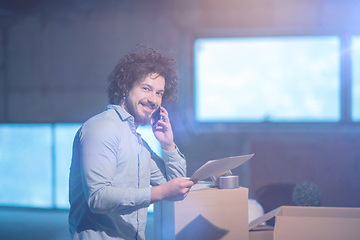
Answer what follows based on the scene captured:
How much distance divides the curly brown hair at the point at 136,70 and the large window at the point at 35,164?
148 centimetres

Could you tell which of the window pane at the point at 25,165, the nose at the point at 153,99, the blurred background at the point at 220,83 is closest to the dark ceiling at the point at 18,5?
the blurred background at the point at 220,83

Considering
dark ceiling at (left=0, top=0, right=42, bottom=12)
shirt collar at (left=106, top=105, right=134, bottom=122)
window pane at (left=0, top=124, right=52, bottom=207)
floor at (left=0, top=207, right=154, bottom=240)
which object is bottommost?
floor at (left=0, top=207, right=154, bottom=240)

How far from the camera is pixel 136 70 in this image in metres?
1.22

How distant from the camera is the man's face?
44.4 inches

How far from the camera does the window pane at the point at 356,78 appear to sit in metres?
2.38

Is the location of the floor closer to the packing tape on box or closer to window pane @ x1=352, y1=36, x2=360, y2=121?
the packing tape on box

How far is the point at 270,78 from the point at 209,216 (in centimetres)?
174

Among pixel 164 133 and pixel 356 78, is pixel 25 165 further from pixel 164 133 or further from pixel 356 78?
pixel 356 78

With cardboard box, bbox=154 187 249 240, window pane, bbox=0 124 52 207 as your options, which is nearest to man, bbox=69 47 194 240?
cardboard box, bbox=154 187 249 240

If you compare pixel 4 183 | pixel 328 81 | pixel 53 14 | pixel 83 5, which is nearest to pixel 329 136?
pixel 328 81

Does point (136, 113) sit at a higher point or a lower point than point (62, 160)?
higher

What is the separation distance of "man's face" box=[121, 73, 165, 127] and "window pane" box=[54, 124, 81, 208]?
168 cm

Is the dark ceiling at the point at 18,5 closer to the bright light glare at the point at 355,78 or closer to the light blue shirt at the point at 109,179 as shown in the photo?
the light blue shirt at the point at 109,179

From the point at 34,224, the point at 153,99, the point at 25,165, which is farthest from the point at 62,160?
the point at 153,99
